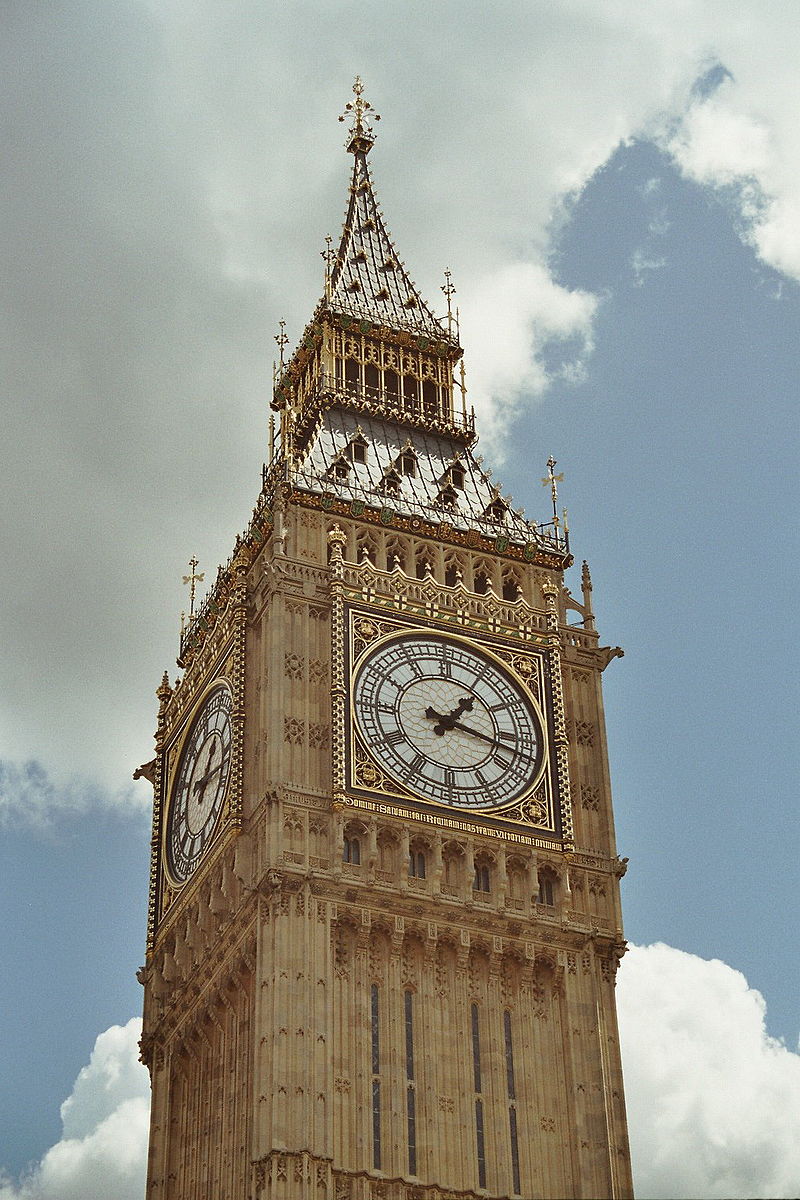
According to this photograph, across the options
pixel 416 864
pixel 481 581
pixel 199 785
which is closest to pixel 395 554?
pixel 481 581

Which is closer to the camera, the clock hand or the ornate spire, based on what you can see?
the clock hand

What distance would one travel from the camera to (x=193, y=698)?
7188 cm

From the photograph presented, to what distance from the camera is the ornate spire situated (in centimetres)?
8169

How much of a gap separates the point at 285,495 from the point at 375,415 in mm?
7938

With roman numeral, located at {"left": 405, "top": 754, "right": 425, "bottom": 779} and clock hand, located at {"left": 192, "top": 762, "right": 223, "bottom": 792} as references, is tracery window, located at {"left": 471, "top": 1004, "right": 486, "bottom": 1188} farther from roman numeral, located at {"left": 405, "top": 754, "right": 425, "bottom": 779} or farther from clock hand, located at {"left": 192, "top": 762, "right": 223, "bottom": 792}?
clock hand, located at {"left": 192, "top": 762, "right": 223, "bottom": 792}

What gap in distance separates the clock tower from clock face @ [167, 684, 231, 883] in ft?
0.36

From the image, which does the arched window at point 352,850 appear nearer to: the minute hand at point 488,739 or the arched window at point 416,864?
the arched window at point 416,864

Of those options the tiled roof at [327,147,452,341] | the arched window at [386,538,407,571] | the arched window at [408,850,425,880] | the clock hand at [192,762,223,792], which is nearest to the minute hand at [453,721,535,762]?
the arched window at [408,850,425,880]

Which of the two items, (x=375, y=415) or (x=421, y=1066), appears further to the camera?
(x=375, y=415)

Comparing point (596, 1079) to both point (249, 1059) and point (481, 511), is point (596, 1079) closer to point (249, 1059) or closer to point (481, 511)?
point (249, 1059)

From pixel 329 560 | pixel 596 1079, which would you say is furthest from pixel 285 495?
pixel 596 1079

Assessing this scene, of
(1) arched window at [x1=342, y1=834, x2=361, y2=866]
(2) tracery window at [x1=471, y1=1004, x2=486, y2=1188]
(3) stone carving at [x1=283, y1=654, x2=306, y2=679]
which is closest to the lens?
(2) tracery window at [x1=471, y1=1004, x2=486, y2=1188]

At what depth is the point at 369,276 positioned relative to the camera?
275 ft

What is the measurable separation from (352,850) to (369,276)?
26628 mm
